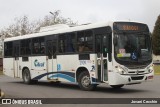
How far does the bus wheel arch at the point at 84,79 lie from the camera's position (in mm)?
18375

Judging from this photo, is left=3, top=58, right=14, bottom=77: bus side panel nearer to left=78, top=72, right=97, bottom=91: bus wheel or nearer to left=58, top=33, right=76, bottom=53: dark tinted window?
left=58, top=33, right=76, bottom=53: dark tinted window

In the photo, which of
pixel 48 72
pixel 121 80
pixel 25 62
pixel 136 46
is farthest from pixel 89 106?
pixel 25 62

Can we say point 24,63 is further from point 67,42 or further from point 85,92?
point 85,92

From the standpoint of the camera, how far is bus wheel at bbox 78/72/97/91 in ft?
60.2

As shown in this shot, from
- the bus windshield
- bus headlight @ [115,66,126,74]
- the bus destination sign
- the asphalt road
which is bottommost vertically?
the asphalt road

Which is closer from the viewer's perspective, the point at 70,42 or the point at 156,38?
the point at 70,42

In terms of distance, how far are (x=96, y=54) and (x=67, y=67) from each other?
2647 mm

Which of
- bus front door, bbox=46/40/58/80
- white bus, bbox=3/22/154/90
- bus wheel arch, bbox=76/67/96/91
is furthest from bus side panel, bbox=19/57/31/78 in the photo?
bus wheel arch, bbox=76/67/96/91

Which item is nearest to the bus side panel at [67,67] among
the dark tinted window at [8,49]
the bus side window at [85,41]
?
the bus side window at [85,41]

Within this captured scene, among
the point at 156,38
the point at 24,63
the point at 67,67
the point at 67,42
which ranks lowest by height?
the point at 67,67

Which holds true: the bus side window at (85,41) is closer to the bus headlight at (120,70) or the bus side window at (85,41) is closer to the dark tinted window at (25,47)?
the bus headlight at (120,70)

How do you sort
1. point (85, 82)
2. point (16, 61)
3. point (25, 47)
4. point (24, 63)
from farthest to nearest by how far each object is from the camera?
point (16, 61) → point (24, 63) → point (25, 47) → point (85, 82)

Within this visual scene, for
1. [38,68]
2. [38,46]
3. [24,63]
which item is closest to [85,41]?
[38,46]

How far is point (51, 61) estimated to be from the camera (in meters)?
21.3
